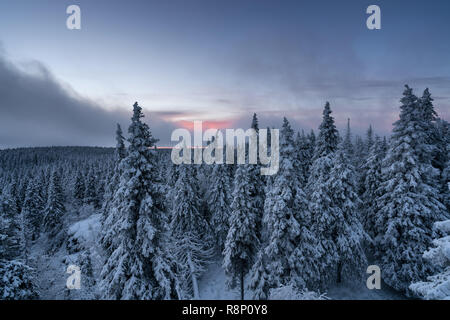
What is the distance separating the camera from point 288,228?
16.4 meters

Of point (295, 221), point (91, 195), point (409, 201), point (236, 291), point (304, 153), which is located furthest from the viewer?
point (91, 195)

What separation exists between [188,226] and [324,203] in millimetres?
17754

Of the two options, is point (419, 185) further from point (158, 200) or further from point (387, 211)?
point (158, 200)

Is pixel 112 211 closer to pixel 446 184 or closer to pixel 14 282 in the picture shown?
pixel 14 282

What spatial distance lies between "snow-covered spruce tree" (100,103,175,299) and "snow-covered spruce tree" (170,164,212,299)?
50.7 feet

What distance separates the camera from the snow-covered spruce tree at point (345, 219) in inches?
760

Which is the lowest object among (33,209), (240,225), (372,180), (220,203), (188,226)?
(33,209)

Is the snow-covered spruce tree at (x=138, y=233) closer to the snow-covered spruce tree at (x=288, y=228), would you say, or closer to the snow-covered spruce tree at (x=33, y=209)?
the snow-covered spruce tree at (x=288, y=228)

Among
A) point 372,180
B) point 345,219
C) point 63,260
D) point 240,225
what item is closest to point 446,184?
point 372,180

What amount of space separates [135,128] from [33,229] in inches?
2357

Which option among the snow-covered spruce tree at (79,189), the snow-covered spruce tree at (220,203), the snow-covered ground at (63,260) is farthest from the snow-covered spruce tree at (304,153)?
the snow-covered spruce tree at (79,189)

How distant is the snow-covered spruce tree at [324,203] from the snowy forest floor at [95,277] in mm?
3289

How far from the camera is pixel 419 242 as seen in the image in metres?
18.2
